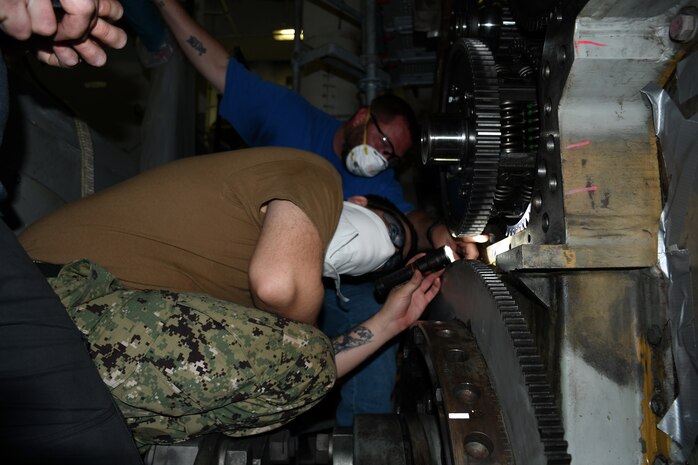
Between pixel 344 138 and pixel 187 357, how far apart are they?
1720 mm

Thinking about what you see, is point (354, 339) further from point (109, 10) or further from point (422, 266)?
point (109, 10)

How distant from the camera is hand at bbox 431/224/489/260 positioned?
5.18ft

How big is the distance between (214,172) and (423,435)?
83 centimetres

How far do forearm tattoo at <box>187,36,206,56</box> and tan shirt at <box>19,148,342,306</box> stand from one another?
4.97 ft

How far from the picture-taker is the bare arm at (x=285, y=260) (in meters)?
1.35

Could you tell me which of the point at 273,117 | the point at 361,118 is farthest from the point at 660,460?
the point at 273,117

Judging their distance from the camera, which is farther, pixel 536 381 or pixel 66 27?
pixel 66 27

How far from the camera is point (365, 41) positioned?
9.73ft

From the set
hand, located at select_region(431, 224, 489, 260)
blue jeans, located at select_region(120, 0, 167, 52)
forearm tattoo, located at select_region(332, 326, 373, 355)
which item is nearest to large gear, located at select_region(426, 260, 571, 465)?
hand, located at select_region(431, 224, 489, 260)

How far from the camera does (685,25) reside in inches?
31.6

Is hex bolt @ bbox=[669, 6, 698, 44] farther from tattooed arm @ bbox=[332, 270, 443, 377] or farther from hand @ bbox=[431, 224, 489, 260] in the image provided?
tattooed arm @ bbox=[332, 270, 443, 377]

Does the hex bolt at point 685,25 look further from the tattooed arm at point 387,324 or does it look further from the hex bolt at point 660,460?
the tattooed arm at point 387,324

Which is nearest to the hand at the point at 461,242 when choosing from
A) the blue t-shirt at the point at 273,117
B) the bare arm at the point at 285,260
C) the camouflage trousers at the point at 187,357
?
the bare arm at the point at 285,260

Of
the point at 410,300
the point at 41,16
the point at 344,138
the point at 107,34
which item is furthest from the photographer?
the point at 344,138
